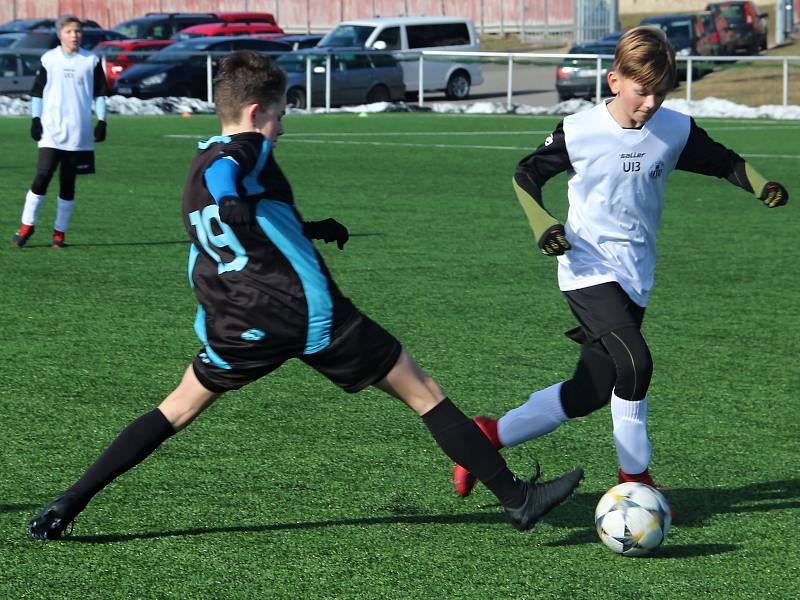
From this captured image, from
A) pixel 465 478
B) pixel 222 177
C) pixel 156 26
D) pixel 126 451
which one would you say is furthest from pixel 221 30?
pixel 222 177

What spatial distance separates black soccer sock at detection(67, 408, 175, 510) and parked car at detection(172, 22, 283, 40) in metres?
34.3

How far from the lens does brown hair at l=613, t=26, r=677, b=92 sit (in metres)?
4.66

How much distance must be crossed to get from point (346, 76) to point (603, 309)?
2523 cm

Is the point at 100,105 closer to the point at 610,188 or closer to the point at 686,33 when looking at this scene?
the point at 610,188

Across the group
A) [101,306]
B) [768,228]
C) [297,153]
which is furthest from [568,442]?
[297,153]

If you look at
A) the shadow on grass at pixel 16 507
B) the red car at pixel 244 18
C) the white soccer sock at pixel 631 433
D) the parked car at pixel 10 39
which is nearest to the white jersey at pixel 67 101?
the shadow on grass at pixel 16 507

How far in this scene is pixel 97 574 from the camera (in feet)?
14.2

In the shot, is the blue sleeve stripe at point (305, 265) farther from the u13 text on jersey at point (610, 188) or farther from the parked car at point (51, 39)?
the parked car at point (51, 39)

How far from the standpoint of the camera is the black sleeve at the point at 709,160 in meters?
5.06

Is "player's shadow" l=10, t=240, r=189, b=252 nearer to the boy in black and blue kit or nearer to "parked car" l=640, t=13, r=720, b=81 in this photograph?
the boy in black and blue kit

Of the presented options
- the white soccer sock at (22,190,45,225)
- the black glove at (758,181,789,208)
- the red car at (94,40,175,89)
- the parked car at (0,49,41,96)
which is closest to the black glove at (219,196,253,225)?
the black glove at (758,181,789,208)

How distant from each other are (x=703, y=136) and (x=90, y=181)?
1236 cm

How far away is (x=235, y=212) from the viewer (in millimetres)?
4000

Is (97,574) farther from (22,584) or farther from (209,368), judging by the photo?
(209,368)
